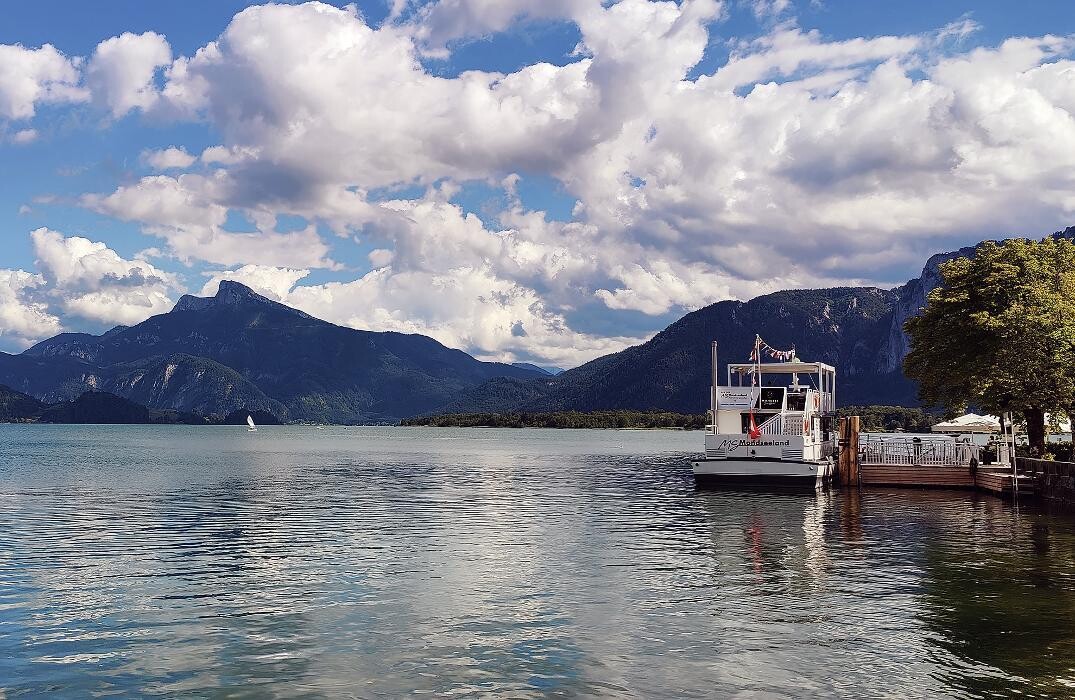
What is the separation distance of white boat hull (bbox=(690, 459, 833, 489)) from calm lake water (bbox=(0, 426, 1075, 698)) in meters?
12.2

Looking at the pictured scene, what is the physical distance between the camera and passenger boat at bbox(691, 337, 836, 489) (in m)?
59.7

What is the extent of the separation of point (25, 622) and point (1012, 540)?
3236 centimetres

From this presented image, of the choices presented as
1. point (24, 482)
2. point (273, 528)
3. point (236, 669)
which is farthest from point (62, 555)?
point (24, 482)

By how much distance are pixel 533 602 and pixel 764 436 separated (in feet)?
135

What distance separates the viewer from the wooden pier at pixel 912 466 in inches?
2297

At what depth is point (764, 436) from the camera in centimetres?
6084

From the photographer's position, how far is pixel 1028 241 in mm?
60750

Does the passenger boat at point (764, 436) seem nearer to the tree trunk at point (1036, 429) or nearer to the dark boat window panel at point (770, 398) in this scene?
the dark boat window panel at point (770, 398)

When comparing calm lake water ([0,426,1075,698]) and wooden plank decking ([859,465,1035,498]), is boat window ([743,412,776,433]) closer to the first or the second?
wooden plank decking ([859,465,1035,498])

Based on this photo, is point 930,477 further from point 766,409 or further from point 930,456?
point 766,409

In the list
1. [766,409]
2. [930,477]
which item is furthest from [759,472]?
[930,477]

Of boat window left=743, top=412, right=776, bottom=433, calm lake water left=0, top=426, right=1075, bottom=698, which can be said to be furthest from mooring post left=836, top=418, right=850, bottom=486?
calm lake water left=0, top=426, right=1075, bottom=698

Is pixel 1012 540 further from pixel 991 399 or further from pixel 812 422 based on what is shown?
pixel 812 422

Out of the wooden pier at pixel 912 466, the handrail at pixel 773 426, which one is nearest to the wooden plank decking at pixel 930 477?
the wooden pier at pixel 912 466
